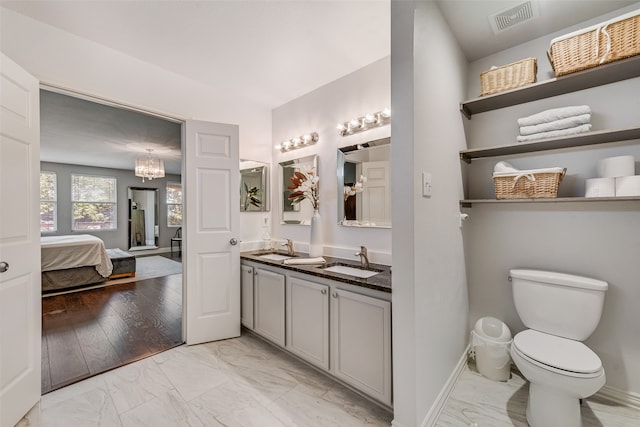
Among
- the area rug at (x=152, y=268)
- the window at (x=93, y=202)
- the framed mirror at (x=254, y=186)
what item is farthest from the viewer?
the window at (x=93, y=202)

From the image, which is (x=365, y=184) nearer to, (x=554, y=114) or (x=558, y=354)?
(x=554, y=114)

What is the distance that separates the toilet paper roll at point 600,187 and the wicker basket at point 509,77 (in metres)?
0.73

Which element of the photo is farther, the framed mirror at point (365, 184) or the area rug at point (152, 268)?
the area rug at point (152, 268)

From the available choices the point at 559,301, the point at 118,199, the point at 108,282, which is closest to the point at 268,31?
the point at 559,301

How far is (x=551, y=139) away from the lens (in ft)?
5.36

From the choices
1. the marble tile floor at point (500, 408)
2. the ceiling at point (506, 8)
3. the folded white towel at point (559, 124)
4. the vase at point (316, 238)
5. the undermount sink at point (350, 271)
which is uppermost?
the ceiling at point (506, 8)

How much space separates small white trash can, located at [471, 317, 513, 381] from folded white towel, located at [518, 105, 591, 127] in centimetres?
145

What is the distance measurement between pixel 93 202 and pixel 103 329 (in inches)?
214

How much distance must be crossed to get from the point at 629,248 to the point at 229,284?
3.00 meters

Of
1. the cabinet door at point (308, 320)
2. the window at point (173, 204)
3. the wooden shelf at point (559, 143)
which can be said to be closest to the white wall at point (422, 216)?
the wooden shelf at point (559, 143)

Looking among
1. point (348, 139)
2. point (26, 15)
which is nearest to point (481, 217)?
point (348, 139)

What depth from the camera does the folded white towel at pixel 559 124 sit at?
1.57 metres

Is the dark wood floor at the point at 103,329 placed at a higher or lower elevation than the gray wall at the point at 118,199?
lower

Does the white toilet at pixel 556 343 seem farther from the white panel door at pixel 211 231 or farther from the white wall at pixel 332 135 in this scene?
the white panel door at pixel 211 231
